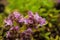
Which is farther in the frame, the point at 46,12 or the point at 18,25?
the point at 46,12

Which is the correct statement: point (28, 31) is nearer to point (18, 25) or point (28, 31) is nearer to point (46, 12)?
point (18, 25)

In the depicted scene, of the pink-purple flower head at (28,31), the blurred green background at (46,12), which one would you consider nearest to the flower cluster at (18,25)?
the pink-purple flower head at (28,31)

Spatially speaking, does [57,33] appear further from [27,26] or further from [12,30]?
[12,30]

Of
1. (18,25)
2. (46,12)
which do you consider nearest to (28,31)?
(18,25)

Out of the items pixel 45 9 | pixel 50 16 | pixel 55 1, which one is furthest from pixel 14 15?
pixel 55 1

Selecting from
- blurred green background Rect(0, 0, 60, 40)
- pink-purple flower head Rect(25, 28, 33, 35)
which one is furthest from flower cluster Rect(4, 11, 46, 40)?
blurred green background Rect(0, 0, 60, 40)

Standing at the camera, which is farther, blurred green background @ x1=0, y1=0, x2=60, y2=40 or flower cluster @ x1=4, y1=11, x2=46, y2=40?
blurred green background @ x1=0, y1=0, x2=60, y2=40

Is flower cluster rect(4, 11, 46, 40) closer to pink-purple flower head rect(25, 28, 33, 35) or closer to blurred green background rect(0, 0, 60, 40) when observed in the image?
pink-purple flower head rect(25, 28, 33, 35)

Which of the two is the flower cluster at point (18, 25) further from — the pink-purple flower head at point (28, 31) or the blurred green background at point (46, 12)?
the blurred green background at point (46, 12)

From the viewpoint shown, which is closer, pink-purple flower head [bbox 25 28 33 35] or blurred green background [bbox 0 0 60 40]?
pink-purple flower head [bbox 25 28 33 35]
